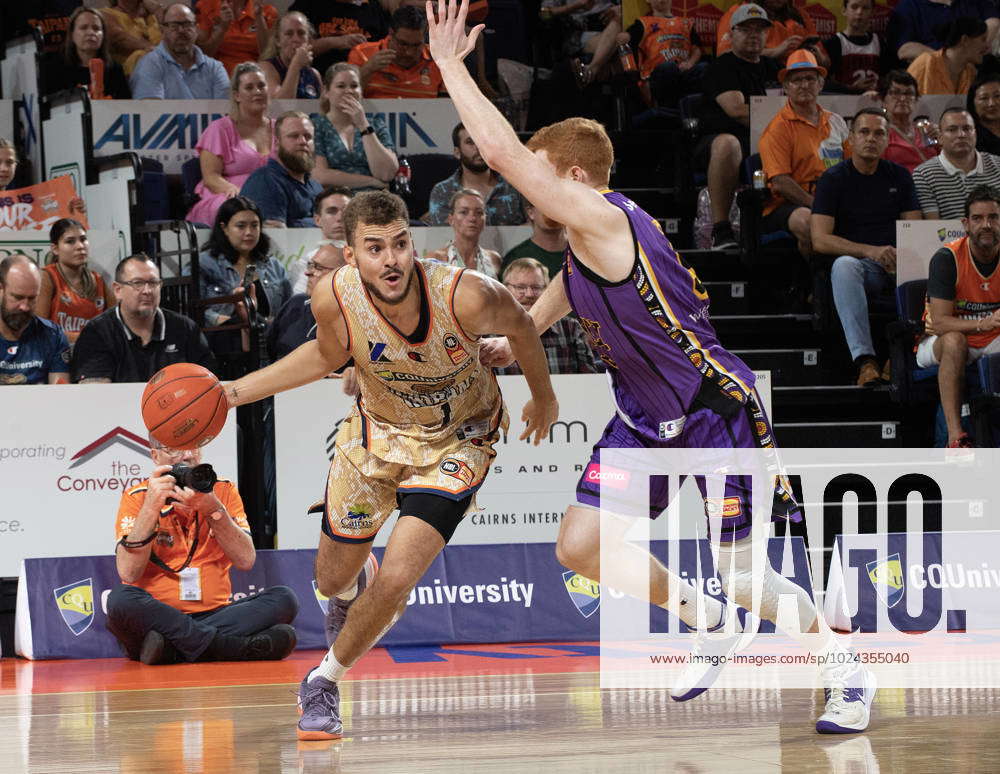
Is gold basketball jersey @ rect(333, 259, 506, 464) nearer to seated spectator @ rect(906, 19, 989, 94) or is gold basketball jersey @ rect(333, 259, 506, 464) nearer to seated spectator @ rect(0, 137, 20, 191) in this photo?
seated spectator @ rect(0, 137, 20, 191)

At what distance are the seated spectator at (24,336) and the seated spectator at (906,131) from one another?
6.46 metres

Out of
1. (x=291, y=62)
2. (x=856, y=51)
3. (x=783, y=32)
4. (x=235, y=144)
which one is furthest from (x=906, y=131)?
(x=235, y=144)

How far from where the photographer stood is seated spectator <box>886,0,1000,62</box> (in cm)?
1255

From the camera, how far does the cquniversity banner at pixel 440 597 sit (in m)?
7.36

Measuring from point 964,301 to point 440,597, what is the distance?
393cm

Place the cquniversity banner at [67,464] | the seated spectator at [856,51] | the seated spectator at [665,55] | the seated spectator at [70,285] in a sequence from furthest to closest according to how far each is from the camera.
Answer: the seated spectator at [856,51] < the seated spectator at [665,55] < the seated spectator at [70,285] < the cquniversity banner at [67,464]

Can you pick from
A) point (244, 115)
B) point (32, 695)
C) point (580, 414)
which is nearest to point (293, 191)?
point (244, 115)

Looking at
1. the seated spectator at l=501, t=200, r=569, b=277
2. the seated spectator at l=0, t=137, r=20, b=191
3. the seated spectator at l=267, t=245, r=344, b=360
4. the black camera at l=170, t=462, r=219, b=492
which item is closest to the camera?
the black camera at l=170, t=462, r=219, b=492

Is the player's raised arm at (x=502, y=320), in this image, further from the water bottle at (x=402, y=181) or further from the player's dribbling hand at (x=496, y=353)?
the water bottle at (x=402, y=181)

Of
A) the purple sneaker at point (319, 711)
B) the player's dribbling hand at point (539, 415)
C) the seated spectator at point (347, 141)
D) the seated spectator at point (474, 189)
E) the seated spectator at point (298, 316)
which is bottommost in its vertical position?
the purple sneaker at point (319, 711)

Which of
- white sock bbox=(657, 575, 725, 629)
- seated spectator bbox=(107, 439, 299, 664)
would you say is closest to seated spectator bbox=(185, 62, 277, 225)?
seated spectator bbox=(107, 439, 299, 664)

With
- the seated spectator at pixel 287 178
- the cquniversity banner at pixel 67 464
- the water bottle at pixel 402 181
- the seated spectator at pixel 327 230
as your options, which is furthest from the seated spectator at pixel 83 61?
the cquniversity banner at pixel 67 464

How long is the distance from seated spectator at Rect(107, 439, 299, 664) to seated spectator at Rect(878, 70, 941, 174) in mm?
6275

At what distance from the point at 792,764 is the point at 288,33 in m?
7.85
